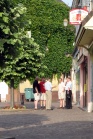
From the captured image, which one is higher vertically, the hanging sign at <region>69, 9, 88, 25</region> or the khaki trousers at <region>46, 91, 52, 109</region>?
the hanging sign at <region>69, 9, 88, 25</region>

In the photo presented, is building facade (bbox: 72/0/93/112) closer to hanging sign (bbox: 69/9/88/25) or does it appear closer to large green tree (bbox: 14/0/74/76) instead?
hanging sign (bbox: 69/9/88/25)

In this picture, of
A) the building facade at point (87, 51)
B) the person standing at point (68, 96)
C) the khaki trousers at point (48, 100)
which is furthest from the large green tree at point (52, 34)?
the khaki trousers at point (48, 100)

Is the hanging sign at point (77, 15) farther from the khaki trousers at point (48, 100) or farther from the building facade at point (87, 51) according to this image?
the khaki trousers at point (48, 100)

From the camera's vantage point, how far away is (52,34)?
170ft

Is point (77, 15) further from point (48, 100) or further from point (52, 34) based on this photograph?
point (52, 34)

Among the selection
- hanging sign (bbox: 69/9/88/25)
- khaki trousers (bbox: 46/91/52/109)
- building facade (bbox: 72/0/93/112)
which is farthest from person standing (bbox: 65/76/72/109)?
hanging sign (bbox: 69/9/88/25)

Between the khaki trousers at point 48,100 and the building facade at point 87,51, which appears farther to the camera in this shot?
the khaki trousers at point 48,100

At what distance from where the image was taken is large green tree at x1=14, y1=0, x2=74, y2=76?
5147cm

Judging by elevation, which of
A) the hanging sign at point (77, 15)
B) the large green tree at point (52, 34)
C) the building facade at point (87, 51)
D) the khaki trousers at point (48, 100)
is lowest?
the khaki trousers at point (48, 100)

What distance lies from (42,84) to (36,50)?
7.28 feet

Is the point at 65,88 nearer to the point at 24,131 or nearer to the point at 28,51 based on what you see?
the point at 28,51

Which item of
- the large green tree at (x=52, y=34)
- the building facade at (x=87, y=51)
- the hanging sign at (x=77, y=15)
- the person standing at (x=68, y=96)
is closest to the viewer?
the building facade at (x=87, y=51)

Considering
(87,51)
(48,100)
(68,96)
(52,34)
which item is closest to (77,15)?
(87,51)

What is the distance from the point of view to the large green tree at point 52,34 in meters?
51.5
